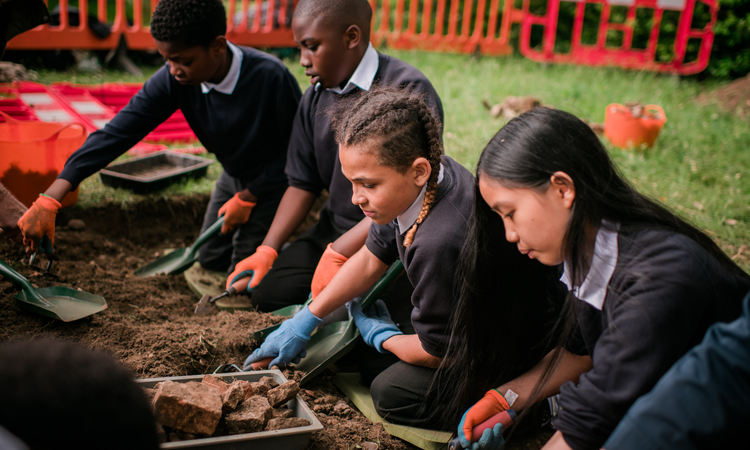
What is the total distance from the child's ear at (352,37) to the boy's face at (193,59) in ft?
2.18

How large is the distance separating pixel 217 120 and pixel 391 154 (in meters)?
1.45

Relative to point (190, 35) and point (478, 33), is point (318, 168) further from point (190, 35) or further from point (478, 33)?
point (478, 33)

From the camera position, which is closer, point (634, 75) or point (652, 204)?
point (652, 204)

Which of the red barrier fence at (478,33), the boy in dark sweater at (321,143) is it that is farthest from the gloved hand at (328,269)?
the red barrier fence at (478,33)

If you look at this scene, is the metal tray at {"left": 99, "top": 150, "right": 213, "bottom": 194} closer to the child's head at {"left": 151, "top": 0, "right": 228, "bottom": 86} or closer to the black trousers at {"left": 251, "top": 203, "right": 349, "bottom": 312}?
the child's head at {"left": 151, "top": 0, "right": 228, "bottom": 86}

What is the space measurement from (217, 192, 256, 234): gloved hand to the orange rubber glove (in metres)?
1.62

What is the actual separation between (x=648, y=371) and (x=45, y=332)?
1972 mm

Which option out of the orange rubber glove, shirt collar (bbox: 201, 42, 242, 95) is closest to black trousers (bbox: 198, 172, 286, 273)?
shirt collar (bbox: 201, 42, 242, 95)

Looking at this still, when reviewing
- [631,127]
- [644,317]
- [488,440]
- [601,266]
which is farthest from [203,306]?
[631,127]

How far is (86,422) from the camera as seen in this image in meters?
0.83

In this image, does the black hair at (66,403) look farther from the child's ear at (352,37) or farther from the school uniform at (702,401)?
the child's ear at (352,37)

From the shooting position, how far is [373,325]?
1.94 metres

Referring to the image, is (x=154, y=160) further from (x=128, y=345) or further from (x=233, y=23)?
(x=233, y=23)

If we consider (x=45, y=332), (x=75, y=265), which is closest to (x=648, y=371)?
(x=45, y=332)
